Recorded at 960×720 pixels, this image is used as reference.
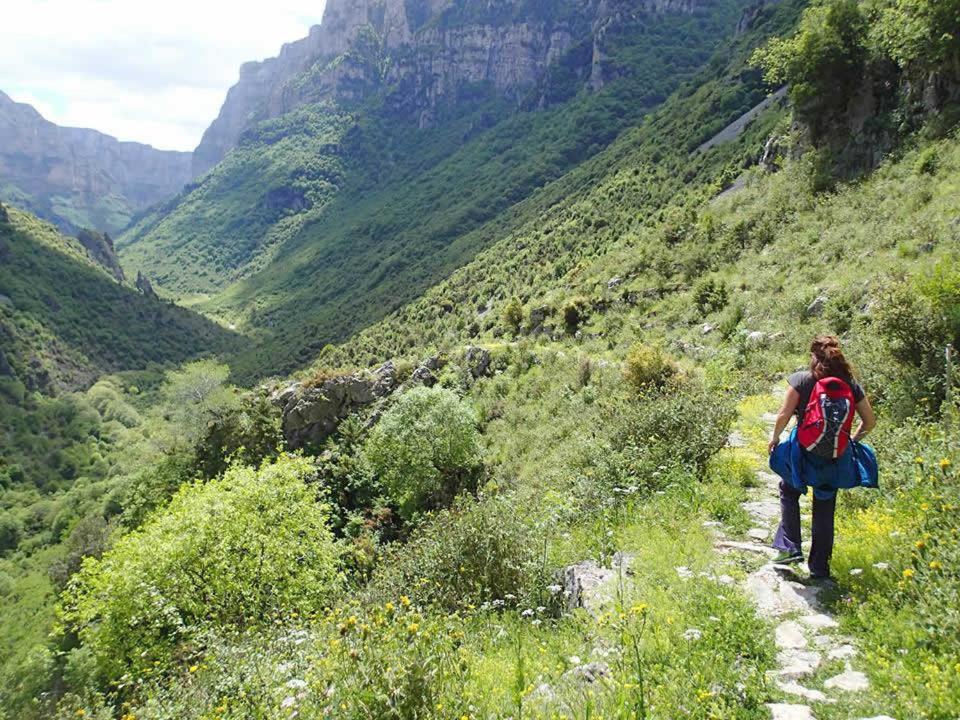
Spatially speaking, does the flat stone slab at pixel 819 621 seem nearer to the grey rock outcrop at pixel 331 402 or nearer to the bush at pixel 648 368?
the bush at pixel 648 368

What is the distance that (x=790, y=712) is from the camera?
10.5 feet

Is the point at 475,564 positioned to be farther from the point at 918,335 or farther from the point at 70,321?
the point at 70,321

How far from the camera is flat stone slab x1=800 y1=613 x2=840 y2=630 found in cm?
402

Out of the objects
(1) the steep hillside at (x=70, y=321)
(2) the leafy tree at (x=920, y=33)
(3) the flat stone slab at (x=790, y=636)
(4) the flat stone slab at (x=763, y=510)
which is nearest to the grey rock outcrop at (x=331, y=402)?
(4) the flat stone slab at (x=763, y=510)

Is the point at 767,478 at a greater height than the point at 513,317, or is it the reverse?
the point at 767,478

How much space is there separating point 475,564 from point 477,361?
16769 mm

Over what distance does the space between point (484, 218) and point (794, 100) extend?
287 feet

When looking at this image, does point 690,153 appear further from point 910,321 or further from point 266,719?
point 266,719

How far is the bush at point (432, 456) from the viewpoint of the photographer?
16.3 meters

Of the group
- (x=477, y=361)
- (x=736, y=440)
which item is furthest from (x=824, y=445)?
(x=477, y=361)

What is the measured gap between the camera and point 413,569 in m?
6.84

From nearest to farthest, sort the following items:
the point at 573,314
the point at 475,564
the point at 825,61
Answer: the point at 475,564 → the point at 825,61 → the point at 573,314

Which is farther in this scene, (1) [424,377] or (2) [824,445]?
(1) [424,377]

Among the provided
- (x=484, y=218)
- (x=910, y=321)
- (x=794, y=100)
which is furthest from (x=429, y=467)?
(x=484, y=218)
